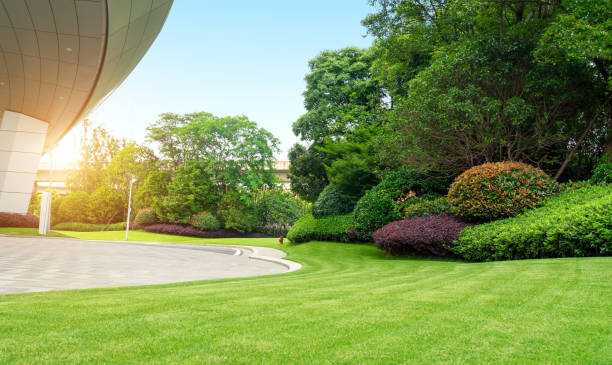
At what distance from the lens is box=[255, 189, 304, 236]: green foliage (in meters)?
40.4

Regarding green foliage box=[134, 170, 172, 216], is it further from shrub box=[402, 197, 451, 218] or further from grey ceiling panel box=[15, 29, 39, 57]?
shrub box=[402, 197, 451, 218]

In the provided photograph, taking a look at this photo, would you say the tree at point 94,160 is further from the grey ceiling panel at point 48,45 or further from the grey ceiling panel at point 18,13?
the grey ceiling panel at point 18,13

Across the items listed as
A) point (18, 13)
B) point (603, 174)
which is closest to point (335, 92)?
point (603, 174)

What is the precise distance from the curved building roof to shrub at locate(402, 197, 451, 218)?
12.2 m

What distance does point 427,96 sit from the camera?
1434 centimetres

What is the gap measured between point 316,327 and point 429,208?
490 inches

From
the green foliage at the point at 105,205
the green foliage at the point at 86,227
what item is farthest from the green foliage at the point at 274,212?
the green foliage at the point at 105,205

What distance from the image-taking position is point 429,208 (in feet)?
48.1

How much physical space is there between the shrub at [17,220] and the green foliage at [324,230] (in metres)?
14.3

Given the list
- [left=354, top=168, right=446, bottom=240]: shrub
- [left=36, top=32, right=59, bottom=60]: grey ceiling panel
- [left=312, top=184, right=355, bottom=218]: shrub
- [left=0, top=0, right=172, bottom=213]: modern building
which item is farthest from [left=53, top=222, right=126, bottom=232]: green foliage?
[left=354, top=168, right=446, bottom=240]: shrub

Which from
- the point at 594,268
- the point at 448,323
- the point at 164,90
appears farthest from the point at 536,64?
the point at 164,90

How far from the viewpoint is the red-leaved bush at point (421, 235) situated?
12453mm

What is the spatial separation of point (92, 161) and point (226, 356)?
52.6m

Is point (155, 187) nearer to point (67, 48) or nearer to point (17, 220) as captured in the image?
point (17, 220)
